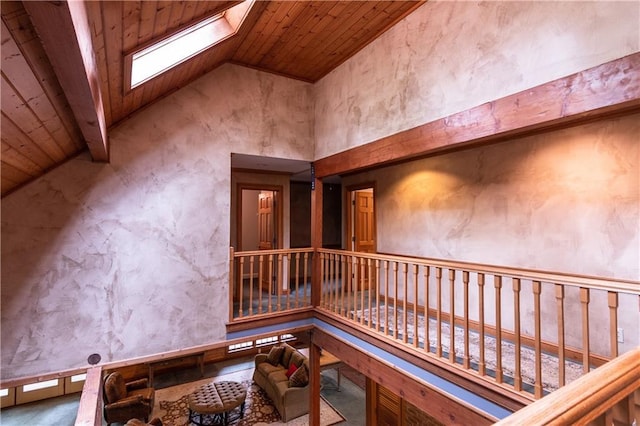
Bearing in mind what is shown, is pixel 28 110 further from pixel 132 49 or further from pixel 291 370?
pixel 291 370

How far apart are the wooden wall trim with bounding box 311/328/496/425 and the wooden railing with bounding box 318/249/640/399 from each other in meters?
0.33

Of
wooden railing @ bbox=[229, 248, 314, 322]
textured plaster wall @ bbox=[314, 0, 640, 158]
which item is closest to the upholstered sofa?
wooden railing @ bbox=[229, 248, 314, 322]

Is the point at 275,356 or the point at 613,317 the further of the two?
the point at 275,356

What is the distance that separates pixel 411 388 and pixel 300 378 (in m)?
3.76

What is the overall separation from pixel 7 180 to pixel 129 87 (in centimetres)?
141

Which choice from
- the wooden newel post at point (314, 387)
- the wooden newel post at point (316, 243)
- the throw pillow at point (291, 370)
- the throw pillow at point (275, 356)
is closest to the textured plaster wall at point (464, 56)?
the wooden newel post at point (316, 243)

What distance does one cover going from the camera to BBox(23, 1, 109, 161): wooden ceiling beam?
103 centimetres

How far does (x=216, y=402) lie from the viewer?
5.74 metres

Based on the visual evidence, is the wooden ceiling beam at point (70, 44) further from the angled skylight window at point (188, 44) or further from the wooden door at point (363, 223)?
the wooden door at point (363, 223)

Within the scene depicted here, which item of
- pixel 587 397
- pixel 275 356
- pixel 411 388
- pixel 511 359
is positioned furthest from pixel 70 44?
pixel 275 356

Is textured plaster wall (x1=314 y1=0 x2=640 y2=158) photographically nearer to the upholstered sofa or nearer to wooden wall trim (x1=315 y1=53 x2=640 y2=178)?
wooden wall trim (x1=315 y1=53 x2=640 y2=178)

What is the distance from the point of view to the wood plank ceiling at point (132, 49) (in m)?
1.40

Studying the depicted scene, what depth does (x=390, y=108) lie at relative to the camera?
11.6 feet

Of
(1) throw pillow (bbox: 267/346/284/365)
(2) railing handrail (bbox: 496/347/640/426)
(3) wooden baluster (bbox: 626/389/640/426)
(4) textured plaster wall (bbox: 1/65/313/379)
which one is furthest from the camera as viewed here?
(1) throw pillow (bbox: 267/346/284/365)
